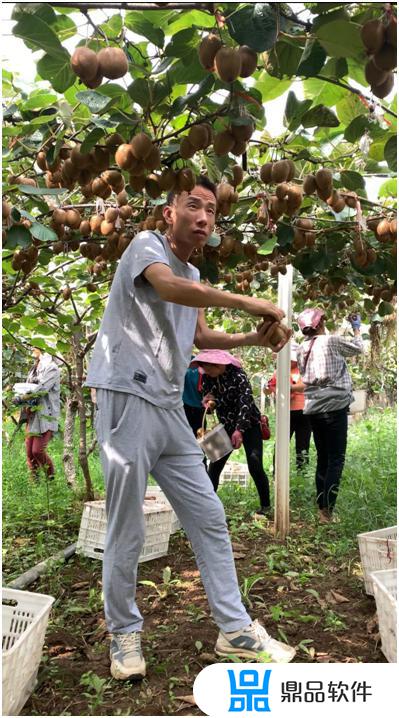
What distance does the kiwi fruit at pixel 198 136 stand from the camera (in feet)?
4.94

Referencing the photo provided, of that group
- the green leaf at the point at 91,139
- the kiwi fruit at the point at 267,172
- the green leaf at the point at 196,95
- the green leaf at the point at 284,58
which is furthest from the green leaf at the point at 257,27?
the kiwi fruit at the point at 267,172

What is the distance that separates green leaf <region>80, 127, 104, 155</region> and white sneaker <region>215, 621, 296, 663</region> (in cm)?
149

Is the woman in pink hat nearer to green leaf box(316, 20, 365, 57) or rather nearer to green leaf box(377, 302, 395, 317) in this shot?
green leaf box(377, 302, 395, 317)

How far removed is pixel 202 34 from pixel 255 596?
6.62ft

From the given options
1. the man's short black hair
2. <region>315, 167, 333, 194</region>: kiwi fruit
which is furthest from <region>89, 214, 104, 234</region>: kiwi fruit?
<region>315, 167, 333, 194</region>: kiwi fruit

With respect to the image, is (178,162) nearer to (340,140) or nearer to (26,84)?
(26,84)

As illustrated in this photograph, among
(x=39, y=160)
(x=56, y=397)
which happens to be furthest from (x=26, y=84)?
(x=56, y=397)

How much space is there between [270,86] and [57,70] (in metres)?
0.56

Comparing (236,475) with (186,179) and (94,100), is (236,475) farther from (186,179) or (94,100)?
(94,100)

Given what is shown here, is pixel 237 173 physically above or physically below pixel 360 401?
above

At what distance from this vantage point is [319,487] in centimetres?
394

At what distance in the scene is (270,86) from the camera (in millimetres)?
1589

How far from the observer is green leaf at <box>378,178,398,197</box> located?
2330 mm

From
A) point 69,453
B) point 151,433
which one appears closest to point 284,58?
point 151,433
